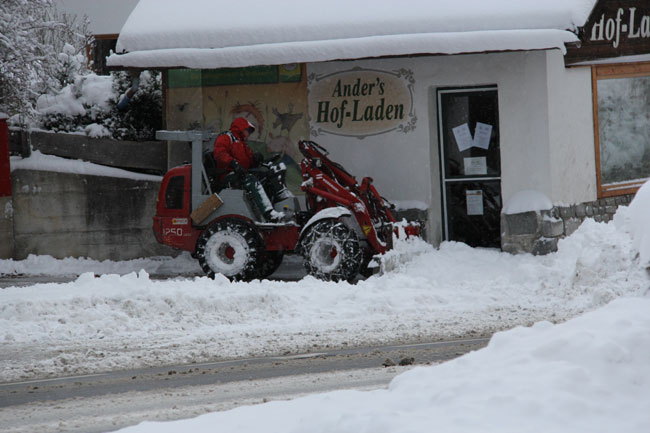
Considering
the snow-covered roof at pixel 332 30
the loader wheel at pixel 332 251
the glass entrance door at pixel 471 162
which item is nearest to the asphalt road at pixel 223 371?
the loader wheel at pixel 332 251

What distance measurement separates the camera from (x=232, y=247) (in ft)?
44.8

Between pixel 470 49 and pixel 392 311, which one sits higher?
pixel 470 49

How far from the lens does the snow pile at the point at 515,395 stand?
16.7 ft

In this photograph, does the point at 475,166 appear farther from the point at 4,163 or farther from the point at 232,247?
the point at 4,163

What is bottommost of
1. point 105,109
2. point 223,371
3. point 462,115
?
point 223,371

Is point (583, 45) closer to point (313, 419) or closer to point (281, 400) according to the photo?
point (281, 400)

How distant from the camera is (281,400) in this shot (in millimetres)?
6848

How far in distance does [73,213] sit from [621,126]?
30.4ft

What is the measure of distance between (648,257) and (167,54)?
9.97m

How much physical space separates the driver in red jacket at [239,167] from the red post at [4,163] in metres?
4.67

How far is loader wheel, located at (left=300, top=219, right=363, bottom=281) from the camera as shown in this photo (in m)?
13.1

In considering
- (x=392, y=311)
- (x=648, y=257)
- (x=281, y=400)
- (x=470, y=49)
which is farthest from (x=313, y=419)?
(x=470, y=49)

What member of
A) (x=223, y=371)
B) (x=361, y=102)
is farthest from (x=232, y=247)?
(x=223, y=371)

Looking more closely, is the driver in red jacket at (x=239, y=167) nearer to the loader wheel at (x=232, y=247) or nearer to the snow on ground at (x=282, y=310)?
the loader wheel at (x=232, y=247)
